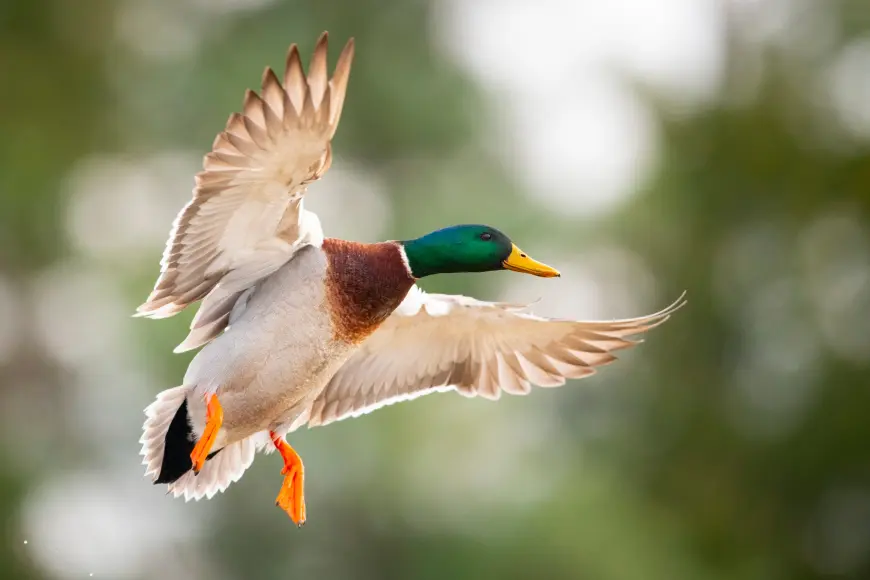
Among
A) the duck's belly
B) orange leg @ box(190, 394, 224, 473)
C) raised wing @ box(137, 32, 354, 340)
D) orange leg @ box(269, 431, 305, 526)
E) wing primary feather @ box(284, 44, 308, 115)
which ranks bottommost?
orange leg @ box(269, 431, 305, 526)

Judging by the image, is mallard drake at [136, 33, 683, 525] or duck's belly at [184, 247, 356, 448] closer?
Answer: mallard drake at [136, 33, 683, 525]

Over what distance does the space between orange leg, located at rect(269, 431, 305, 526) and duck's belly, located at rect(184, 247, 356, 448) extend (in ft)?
0.93

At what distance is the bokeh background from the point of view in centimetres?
1145

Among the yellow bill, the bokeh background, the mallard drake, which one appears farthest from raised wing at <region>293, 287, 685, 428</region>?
the bokeh background

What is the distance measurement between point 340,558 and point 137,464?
72.1 inches

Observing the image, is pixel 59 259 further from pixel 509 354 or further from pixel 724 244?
pixel 509 354

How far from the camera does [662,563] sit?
38.6ft

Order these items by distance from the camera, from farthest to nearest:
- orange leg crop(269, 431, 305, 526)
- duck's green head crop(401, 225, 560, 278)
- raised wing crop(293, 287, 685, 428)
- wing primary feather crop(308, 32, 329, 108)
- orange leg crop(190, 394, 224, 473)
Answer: raised wing crop(293, 287, 685, 428) < orange leg crop(269, 431, 305, 526) < duck's green head crop(401, 225, 560, 278) < orange leg crop(190, 394, 224, 473) < wing primary feather crop(308, 32, 329, 108)

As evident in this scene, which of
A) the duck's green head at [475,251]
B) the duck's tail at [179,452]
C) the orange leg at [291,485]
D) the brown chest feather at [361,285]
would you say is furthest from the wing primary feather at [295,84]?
the orange leg at [291,485]

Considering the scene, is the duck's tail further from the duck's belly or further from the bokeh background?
the bokeh background

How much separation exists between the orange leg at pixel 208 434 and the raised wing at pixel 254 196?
1.16 ft

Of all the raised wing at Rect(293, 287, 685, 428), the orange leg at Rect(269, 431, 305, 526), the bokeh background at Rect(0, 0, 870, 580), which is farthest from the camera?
the bokeh background at Rect(0, 0, 870, 580)

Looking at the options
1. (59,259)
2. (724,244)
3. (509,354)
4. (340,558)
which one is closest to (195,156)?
(59,259)

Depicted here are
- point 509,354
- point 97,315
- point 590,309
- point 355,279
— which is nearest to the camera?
point 355,279
